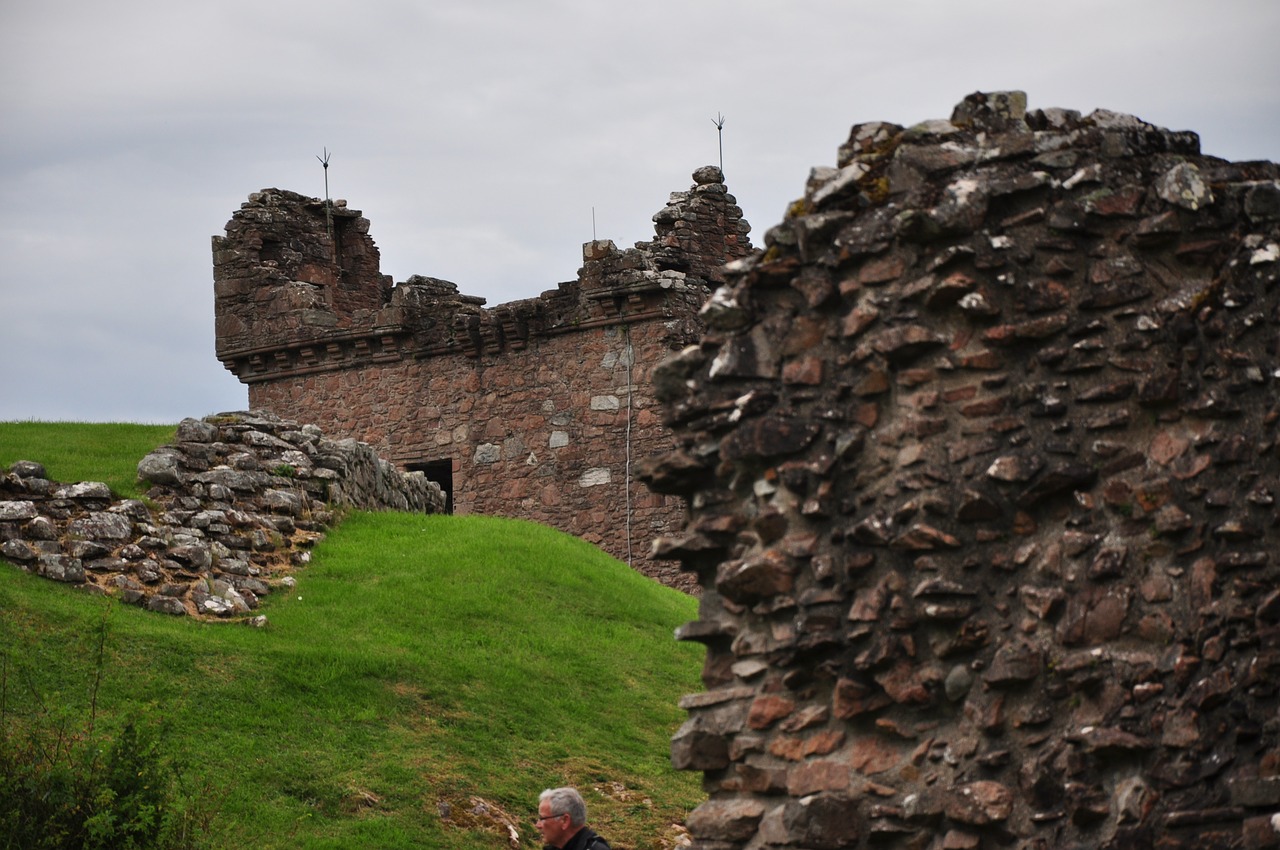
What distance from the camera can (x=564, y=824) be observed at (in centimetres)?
760

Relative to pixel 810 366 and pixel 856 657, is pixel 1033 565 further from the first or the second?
pixel 810 366

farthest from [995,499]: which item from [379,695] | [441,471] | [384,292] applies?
[384,292]

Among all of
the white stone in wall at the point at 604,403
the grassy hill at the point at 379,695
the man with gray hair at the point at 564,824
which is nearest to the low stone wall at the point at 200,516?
the grassy hill at the point at 379,695

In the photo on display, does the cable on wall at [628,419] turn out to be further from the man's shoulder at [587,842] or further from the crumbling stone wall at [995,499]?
the crumbling stone wall at [995,499]

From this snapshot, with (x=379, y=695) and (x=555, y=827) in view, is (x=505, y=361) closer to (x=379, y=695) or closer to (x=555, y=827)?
(x=379, y=695)

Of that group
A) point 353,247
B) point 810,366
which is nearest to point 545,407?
point 353,247

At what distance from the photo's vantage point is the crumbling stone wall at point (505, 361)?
945 inches

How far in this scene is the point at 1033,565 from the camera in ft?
20.4

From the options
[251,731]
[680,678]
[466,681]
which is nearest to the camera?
[251,731]

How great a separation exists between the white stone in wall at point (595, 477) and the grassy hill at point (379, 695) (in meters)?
6.87

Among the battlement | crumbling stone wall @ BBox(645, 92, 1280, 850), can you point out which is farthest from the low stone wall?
crumbling stone wall @ BBox(645, 92, 1280, 850)

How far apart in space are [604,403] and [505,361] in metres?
1.96

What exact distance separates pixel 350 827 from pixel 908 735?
201 inches

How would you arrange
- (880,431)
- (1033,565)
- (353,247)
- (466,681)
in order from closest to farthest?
1. (1033,565)
2. (880,431)
3. (466,681)
4. (353,247)
